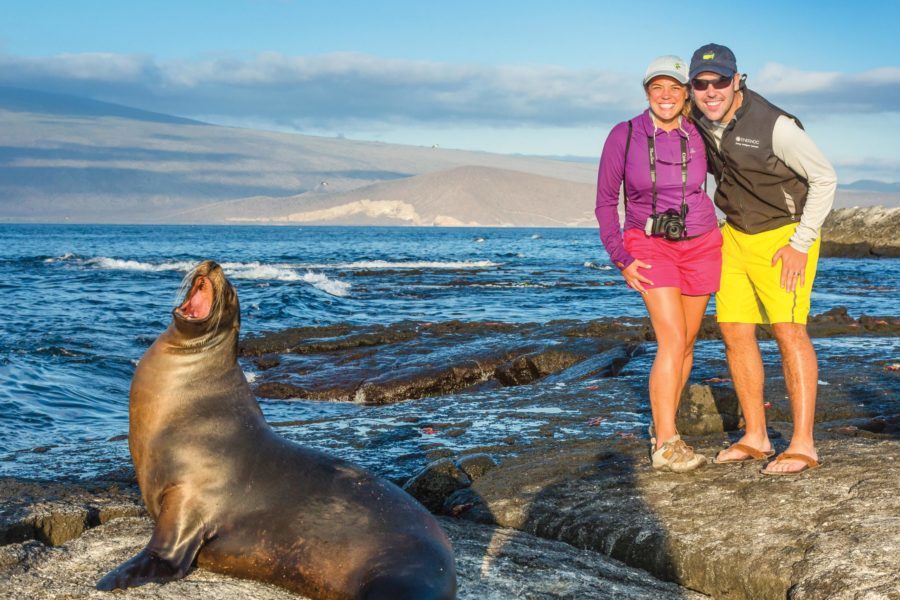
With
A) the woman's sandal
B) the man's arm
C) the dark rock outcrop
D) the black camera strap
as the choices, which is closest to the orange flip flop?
the woman's sandal

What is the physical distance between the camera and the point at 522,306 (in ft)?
79.0

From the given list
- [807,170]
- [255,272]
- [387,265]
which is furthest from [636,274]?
[387,265]

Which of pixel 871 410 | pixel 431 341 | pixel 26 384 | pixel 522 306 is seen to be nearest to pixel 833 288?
pixel 522 306

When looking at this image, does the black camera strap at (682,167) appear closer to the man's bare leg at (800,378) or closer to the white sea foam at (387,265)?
the man's bare leg at (800,378)

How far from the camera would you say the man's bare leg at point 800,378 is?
17.8 feet

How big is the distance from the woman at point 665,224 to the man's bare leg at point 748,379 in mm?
302

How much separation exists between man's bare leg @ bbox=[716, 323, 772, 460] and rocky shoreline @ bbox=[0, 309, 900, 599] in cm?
35

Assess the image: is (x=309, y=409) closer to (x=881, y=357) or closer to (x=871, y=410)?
(x=871, y=410)

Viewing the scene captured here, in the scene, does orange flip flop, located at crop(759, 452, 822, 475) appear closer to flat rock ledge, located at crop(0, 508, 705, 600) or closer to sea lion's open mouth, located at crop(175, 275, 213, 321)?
flat rock ledge, located at crop(0, 508, 705, 600)

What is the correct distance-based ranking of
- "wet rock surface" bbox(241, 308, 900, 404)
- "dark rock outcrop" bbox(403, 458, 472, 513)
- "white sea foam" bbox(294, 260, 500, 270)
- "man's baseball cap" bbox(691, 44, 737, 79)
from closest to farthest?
"man's baseball cap" bbox(691, 44, 737, 79), "dark rock outcrop" bbox(403, 458, 472, 513), "wet rock surface" bbox(241, 308, 900, 404), "white sea foam" bbox(294, 260, 500, 270)

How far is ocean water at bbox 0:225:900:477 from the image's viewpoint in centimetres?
901

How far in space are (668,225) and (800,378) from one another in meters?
1.19

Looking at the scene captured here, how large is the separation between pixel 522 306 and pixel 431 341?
30.0 feet

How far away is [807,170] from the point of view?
529 centimetres
